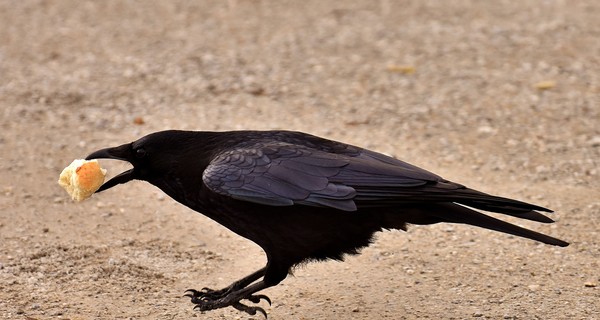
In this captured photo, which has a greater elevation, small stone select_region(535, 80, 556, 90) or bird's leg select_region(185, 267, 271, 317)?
small stone select_region(535, 80, 556, 90)

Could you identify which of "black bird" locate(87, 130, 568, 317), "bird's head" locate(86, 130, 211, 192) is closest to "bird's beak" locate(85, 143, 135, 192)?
"bird's head" locate(86, 130, 211, 192)

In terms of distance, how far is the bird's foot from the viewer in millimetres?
5027

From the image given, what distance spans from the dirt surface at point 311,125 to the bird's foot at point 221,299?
0.13m

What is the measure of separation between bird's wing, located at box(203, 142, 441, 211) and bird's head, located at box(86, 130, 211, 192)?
0.22 meters

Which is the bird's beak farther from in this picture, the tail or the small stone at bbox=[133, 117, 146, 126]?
the small stone at bbox=[133, 117, 146, 126]

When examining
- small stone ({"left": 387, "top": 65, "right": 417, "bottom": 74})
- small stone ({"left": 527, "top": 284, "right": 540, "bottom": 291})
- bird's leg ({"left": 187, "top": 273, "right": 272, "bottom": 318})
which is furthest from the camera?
small stone ({"left": 387, "top": 65, "right": 417, "bottom": 74})

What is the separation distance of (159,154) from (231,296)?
0.78 m

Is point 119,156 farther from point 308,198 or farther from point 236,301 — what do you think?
point 308,198

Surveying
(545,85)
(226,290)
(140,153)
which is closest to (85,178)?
(140,153)

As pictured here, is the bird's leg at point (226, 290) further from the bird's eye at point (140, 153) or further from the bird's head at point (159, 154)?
the bird's eye at point (140, 153)

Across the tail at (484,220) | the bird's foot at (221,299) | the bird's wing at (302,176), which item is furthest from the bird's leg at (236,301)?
the tail at (484,220)

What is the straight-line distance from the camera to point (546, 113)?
827cm

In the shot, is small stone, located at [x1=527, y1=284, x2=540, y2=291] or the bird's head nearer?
the bird's head

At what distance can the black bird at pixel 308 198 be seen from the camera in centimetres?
473
